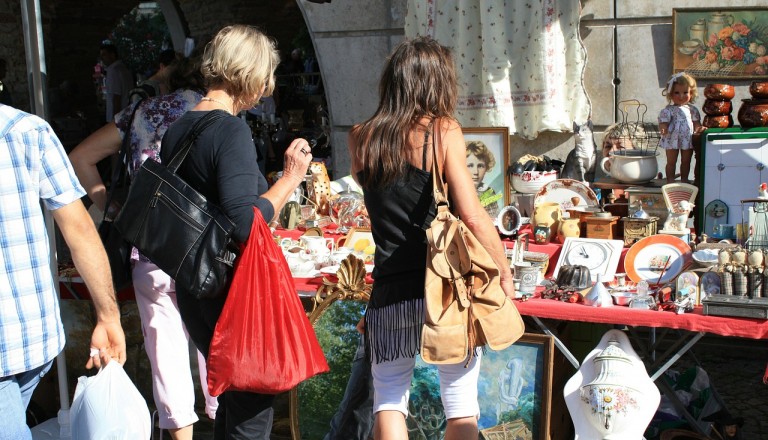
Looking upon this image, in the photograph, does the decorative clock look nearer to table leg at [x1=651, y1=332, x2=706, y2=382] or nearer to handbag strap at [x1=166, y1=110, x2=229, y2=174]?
table leg at [x1=651, y1=332, x2=706, y2=382]

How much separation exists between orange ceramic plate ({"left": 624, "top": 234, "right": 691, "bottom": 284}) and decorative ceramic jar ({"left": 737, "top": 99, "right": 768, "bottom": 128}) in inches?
33.8

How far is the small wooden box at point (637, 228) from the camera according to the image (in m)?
3.66

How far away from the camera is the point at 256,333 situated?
2.60 metres

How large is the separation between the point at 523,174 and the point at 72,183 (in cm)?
270

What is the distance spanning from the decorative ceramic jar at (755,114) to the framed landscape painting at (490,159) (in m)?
1.14

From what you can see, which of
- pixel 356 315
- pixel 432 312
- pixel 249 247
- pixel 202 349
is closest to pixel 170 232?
pixel 249 247

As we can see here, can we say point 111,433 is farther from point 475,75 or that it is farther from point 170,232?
point 475,75

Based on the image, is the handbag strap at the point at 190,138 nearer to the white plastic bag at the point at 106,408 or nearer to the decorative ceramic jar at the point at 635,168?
the white plastic bag at the point at 106,408

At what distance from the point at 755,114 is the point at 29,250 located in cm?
321

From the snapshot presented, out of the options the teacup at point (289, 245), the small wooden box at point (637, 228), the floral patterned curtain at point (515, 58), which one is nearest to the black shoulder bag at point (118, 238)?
the teacup at point (289, 245)

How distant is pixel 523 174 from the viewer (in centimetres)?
443

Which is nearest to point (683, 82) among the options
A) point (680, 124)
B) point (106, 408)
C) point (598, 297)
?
point (680, 124)

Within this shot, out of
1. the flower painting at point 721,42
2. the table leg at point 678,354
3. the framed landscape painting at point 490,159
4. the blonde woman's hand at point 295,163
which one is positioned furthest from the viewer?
the flower painting at point 721,42

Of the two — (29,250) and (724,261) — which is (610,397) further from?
(29,250)
